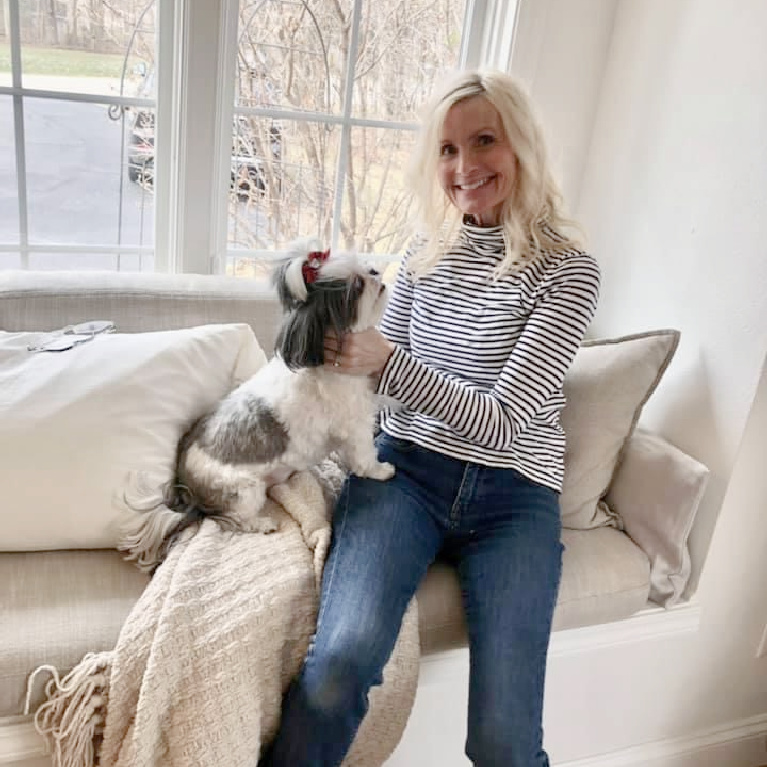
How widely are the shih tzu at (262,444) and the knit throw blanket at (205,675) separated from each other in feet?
0.28

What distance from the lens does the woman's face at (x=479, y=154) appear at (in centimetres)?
152

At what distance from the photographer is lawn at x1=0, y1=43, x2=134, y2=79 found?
1777 millimetres

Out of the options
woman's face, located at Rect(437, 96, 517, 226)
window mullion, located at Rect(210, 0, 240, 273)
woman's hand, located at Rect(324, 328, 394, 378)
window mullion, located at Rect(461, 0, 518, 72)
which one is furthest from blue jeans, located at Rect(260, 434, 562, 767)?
window mullion, located at Rect(461, 0, 518, 72)

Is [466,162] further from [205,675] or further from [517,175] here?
[205,675]

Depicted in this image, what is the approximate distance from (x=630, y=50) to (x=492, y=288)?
2.98 ft

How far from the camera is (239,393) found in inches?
59.6

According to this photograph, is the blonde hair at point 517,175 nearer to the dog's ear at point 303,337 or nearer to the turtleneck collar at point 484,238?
the turtleneck collar at point 484,238

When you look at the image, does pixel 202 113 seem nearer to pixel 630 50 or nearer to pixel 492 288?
pixel 492 288

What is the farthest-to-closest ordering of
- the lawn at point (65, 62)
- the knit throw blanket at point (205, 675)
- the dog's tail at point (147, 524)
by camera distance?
the lawn at point (65, 62) → the dog's tail at point (147, 524) → the knit throw blanket at point (205, 675)

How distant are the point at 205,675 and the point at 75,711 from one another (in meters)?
0.20

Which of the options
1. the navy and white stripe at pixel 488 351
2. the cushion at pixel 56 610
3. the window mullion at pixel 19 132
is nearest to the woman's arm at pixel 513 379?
the navy and white stripe at pixel 488 351

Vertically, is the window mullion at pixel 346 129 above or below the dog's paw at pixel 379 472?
above

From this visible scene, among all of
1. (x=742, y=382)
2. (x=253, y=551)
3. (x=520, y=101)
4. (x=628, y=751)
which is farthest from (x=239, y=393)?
(x=628, y=751)

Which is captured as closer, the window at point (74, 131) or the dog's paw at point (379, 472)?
the dog's paw at point (379, 472)
